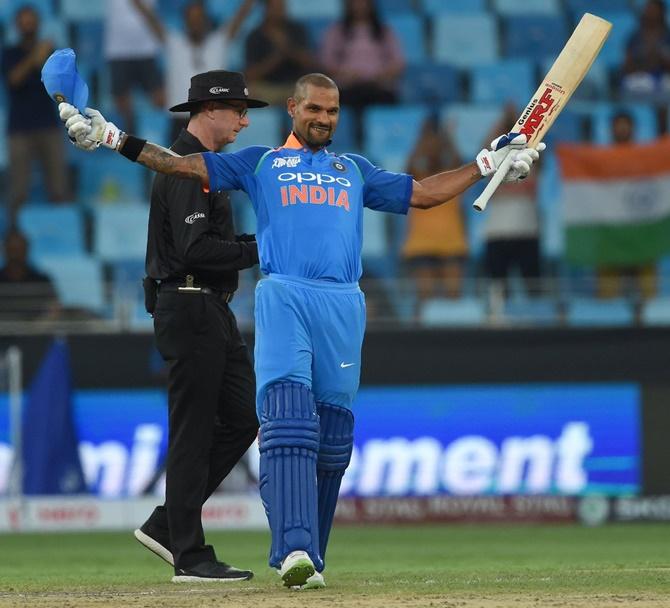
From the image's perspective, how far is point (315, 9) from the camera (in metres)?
17.3

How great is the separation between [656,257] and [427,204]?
756cm

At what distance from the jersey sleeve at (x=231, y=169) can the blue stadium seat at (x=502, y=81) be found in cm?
1001

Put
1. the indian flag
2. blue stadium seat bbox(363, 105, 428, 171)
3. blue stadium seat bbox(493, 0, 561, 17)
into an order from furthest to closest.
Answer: blue stadium seat bbox(493, 0, 561, 17) < blue stadium seat bbox(363, 105, 428, 171) < the indian flag

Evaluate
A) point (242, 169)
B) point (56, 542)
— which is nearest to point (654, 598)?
point (242, 169)

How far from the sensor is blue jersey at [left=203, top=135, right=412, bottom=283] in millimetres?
6453

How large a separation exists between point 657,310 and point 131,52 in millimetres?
5559

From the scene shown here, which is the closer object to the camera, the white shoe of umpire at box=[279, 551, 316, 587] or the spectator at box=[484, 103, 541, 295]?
the white shoe of umpire at box=[279, 551, 316, 587]

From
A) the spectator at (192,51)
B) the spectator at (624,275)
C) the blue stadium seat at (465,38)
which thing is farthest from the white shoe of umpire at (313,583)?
the blue stadium seat at (465,38)

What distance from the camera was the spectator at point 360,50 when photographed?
51.0ft

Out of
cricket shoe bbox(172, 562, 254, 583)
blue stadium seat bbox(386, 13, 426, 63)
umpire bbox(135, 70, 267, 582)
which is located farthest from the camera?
blue stadium seat bbox(386, 13, 426, 63)

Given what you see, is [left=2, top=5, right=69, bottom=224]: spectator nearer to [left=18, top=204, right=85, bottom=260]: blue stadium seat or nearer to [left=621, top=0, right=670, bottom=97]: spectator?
[left=18, top=204, right=85, bottom=260]: blue stadium seat

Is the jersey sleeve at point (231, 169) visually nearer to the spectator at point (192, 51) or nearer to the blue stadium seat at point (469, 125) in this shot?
the spectator at point (192, 51)

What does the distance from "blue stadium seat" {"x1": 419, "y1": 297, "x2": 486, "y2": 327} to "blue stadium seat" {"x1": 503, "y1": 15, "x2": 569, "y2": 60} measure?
404cm

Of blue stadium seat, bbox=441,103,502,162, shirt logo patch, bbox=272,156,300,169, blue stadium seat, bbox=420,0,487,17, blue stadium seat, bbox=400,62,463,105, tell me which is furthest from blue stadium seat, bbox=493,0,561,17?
shirt logo patch, bbox=272,156,300,169
